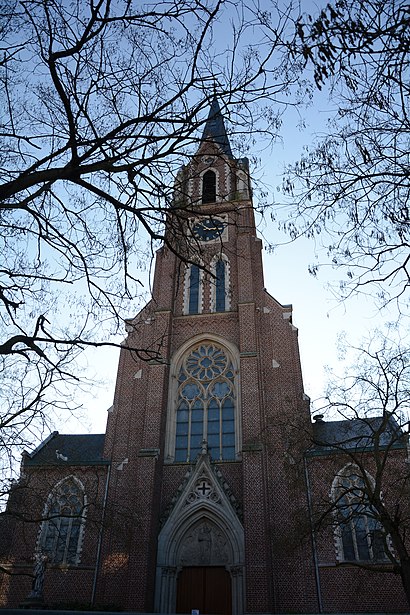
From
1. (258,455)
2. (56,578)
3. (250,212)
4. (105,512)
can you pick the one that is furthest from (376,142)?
(250,212)

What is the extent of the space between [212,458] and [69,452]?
832 cm

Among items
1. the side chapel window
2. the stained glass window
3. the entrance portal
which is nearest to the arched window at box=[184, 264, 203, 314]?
the stained glass window

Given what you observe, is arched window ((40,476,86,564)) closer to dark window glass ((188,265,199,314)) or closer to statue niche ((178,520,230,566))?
statue niche ((178,520,230,566))

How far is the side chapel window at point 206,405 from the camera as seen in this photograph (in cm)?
1967

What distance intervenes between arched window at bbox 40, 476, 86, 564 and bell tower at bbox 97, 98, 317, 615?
4.68 feet

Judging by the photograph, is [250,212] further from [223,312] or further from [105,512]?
[105,512]

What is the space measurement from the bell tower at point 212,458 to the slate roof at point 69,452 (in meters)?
1.71

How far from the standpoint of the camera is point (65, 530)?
1922cm

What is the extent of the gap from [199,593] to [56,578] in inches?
214

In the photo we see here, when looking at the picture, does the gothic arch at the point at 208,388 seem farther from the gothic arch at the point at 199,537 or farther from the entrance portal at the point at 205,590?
the entrance portal at the point at 205,590

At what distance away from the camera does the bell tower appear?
16.1 meters

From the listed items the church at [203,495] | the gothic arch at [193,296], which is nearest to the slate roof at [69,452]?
the church at [203,495]

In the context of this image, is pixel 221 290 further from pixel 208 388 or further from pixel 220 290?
pixel 208 388

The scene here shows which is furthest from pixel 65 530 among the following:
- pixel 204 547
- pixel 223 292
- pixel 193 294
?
pixel 223 292
